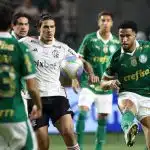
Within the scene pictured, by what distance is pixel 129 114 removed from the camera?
7598mm

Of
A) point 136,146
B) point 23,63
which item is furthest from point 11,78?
point 136,146

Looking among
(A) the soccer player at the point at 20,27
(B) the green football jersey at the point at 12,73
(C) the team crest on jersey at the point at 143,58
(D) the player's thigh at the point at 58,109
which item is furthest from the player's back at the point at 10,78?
(A) the soccer player at the point at 20,27

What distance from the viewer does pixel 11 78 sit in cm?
556

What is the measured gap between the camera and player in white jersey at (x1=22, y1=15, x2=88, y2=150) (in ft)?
24.5

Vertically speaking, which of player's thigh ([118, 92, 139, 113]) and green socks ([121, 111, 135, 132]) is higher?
player's thigh ([118, 92, 139, 113])

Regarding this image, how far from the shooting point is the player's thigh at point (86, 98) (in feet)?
31.9

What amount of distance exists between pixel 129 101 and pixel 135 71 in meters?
0.35

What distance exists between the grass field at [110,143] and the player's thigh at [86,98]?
844 mm

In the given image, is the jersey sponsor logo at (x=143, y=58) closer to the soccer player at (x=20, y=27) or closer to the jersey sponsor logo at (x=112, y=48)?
the soccer player at (x=20, y=27)

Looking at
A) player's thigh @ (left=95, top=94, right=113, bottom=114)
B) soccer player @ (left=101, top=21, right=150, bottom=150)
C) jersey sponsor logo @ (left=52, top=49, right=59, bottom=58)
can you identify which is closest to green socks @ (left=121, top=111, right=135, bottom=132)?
soccer player @ (left=101, top=21, right=150, bottom=150)

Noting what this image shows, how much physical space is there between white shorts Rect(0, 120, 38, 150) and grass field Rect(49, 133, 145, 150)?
467 centimetres

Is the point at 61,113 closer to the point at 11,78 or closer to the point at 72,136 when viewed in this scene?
the point at 72,136

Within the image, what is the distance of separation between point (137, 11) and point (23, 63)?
9.24 m

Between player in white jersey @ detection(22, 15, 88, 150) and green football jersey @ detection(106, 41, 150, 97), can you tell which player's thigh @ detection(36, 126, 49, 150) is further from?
green football jersey @ detection(106, 41, 150, 97)
